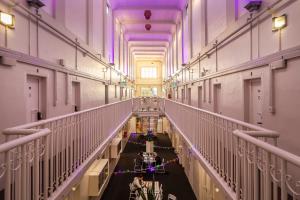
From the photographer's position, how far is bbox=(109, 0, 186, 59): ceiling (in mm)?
14938

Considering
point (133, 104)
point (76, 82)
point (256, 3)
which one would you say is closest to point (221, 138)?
point (256, 3)

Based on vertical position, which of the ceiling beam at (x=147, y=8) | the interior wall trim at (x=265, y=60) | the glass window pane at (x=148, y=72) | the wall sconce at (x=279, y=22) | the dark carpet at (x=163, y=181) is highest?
the ceiling beam at (x=147, y=8)

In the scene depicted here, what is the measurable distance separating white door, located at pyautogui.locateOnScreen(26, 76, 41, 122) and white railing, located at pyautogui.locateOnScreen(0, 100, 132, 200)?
5.34 ft

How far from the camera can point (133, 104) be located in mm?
19891

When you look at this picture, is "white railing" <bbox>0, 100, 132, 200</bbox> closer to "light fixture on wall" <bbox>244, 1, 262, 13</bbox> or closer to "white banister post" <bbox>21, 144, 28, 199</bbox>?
"white banister post" <bbox>21, 144, 28, 199</bbox>

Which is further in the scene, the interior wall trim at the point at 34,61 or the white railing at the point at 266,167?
the interior wall trim at the point at 34,61

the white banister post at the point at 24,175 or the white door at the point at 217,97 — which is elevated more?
the white door at the point at 217,97

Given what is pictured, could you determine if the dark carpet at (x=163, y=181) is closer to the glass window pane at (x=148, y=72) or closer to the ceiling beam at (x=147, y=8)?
the ceiling beam at (x=147, y=8)

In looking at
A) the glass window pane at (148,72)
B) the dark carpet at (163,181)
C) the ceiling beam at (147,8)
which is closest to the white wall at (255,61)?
the dark carpet at (163,181)

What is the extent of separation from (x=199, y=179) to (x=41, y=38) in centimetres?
864

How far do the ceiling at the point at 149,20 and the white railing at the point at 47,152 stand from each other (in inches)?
421

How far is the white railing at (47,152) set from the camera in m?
2.26

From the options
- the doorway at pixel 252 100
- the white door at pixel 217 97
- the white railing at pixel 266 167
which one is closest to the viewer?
the white railing at pixel 266 167

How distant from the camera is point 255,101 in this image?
593cm
